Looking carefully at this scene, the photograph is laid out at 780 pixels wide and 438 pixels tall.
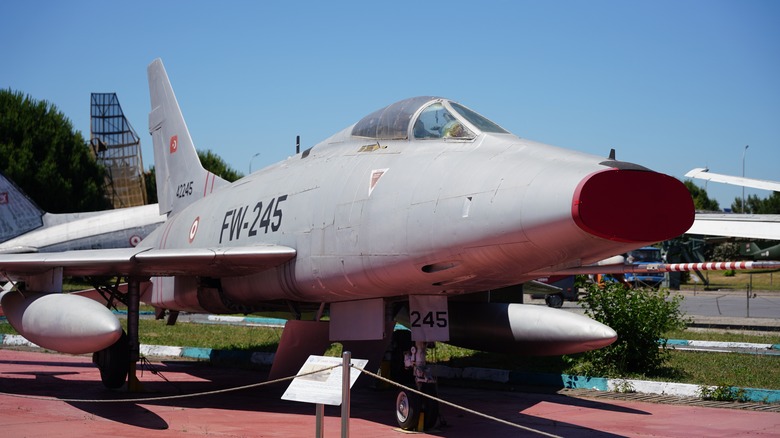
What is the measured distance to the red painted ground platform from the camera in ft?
24.7

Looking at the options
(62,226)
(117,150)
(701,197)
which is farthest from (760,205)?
(62,226)

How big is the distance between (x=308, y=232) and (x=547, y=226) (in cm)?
337

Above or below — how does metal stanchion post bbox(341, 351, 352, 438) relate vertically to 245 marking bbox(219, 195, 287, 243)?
below

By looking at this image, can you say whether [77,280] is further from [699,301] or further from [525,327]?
[525,327]

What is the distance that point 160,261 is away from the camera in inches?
364

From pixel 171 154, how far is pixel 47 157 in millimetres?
34764

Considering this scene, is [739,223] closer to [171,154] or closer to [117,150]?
[171,154]

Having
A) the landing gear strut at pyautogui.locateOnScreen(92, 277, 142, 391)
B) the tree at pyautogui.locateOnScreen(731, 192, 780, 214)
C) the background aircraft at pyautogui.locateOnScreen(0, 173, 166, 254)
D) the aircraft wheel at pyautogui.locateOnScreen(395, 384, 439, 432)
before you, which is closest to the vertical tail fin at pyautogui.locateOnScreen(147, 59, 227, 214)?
the landing gear strut at pyautogui.locateOnScreen(92, 277, 142, 391)

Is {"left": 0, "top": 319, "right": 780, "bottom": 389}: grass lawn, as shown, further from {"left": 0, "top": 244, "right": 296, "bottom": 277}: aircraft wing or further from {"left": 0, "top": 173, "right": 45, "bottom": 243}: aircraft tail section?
{"left": 0, "top": 173, "right": 45, "bottom": 243}: aircraft tail section

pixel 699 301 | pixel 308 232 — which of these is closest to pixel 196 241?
pixel 308 232

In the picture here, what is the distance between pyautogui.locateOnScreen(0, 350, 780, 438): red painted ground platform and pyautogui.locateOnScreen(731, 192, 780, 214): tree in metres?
88.1

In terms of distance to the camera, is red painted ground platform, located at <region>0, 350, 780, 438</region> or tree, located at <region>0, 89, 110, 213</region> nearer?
red painted ground platform, located at <region>0, 350, 780, 438</region>

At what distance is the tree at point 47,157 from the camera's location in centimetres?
4431

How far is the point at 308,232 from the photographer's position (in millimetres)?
8547
